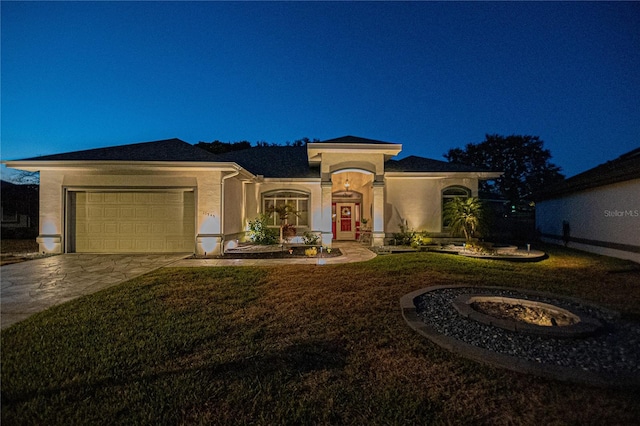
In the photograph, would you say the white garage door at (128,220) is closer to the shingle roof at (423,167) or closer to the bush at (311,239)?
the bush at (311,239)

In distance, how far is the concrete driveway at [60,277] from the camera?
195 inches

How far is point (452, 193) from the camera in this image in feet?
46.5

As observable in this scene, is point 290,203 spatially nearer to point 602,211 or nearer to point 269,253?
point 269,253

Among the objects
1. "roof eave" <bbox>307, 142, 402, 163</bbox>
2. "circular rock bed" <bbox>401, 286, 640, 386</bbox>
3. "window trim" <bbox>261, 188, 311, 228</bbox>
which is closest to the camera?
"circular rock bed" <bbox>401, 286, 640, 386</bbox>

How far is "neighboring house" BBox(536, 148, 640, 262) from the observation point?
9852mm

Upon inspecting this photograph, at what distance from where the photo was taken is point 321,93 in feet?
148

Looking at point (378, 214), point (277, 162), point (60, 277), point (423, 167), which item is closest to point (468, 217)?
point (378, 214)

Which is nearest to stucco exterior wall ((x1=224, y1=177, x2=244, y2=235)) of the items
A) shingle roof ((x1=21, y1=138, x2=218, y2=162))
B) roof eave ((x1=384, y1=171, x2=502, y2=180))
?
shingle roof ((x1=21, y1=138, x2=218, y2=162))

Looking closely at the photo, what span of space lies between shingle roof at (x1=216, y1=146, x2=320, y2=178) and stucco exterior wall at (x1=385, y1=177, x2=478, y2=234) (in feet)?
12.6

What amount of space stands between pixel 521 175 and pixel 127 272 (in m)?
36.5

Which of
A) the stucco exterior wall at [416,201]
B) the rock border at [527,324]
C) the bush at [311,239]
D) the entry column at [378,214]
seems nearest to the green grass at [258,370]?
the rock border at [527,324]

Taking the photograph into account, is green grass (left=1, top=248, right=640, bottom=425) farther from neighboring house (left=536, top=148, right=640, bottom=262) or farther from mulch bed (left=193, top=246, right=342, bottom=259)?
neighboring house (left=536, top=148, right=640, bottom=262)

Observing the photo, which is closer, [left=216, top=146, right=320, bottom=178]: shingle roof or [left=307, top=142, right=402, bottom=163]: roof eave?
[left=307, top=142, right=402, bottom=163]: roof eave

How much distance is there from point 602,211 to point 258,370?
1446cm
